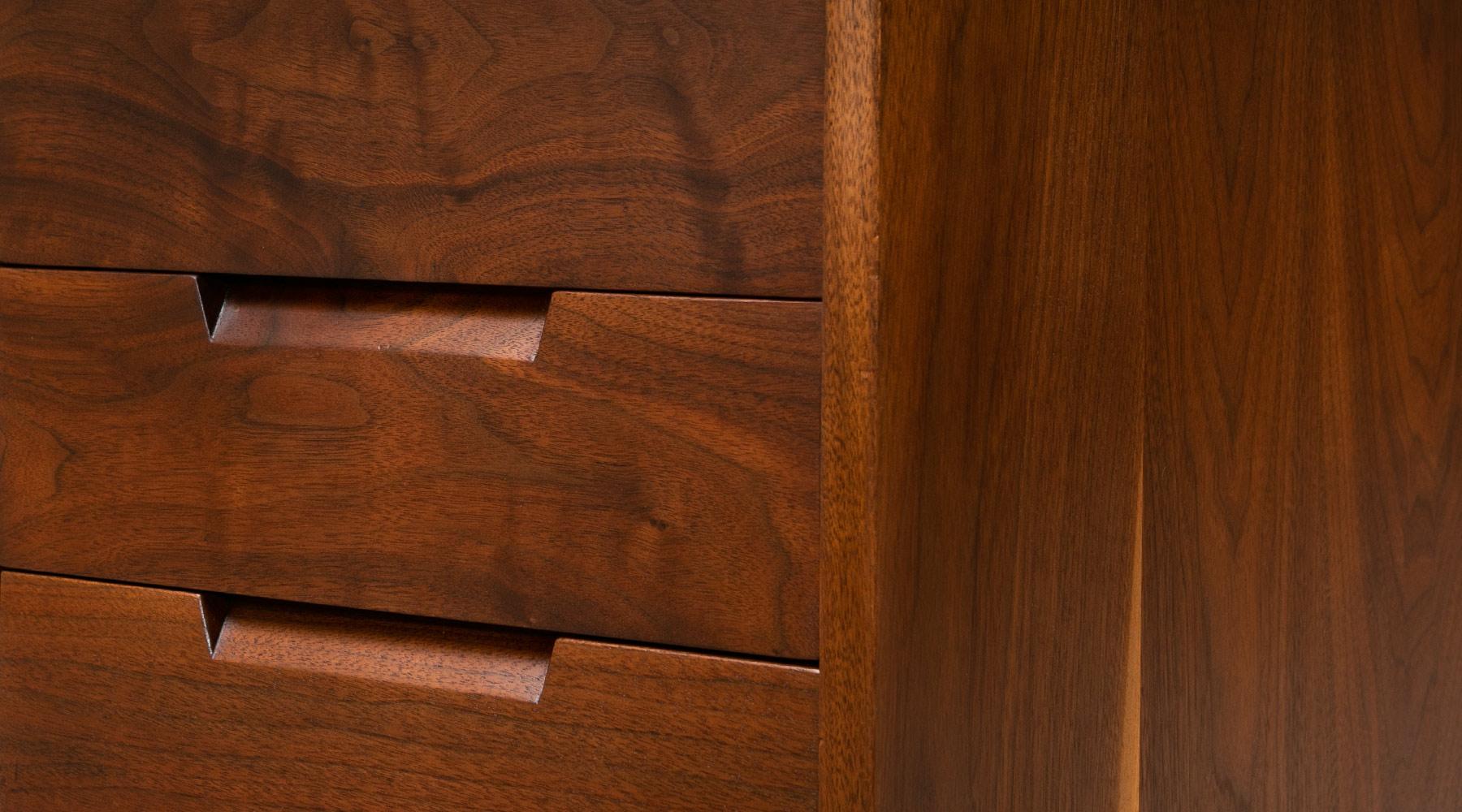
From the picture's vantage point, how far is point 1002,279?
0.54 metres

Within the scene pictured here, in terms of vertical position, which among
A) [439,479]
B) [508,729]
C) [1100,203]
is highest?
[1100,203]

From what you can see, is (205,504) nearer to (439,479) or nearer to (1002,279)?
(439,479)

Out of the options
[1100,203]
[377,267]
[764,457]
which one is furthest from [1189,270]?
[377,267]

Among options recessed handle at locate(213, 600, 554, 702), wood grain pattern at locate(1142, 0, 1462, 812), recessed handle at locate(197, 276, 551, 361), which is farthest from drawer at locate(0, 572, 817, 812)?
wood grain pattern at locate(1142, 0, 1462, 812)

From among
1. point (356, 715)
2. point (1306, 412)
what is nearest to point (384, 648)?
point (356, 715)

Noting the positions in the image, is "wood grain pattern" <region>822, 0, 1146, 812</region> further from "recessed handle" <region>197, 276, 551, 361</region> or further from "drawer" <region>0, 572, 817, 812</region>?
"recessed handle" <region>197, 276, 551, 361</region>

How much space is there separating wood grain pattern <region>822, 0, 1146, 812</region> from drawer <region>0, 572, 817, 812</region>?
4 centimetres

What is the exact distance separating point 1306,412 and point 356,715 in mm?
457

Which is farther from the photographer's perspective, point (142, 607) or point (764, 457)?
point (142, 607)

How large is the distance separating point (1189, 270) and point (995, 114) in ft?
0.60

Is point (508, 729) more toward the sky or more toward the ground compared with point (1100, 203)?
more toward the ground

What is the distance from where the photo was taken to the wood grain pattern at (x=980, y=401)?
476 millimetres

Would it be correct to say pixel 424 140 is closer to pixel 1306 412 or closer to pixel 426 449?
pixel 426 449

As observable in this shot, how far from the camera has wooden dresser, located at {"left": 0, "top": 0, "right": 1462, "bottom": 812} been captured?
0.50m
